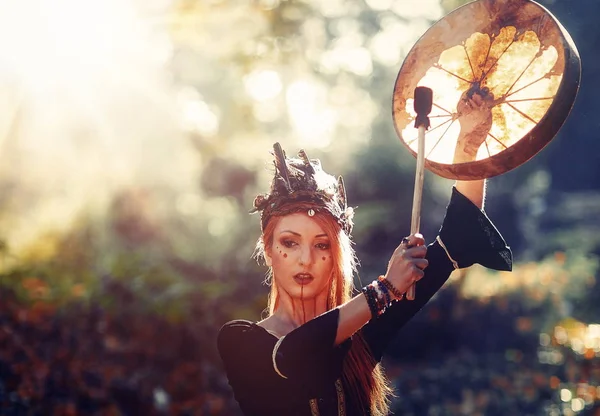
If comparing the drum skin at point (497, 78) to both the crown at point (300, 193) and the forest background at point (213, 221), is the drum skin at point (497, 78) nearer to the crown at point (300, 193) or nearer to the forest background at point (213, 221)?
the crown at point (300, 193)

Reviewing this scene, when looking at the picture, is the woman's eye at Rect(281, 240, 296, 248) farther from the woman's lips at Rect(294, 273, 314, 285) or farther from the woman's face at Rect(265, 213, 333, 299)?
the woman's lips at Rect(294, 273, 314, 285)

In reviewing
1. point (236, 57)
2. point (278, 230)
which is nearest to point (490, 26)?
point (278, 230)

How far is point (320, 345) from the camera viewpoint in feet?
7.57

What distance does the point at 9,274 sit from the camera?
24.2 ft

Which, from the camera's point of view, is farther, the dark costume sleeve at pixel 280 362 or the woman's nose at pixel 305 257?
the woman's nose at pixel 305 257

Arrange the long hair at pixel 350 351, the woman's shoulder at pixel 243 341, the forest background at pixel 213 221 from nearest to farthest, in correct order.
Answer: the woman's shoulder at pixel 243 341 < the long hair at pixel 350 351 < the forest background at pixel 213 221

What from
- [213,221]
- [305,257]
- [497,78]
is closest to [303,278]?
[305,257]

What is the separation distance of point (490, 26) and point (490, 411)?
593 cm

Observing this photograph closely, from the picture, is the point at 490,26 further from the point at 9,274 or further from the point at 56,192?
the point at 56,192

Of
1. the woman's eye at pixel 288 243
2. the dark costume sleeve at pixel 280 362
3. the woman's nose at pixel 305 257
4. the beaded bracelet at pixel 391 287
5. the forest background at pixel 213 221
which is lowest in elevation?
the dark costume sleeve at pixel 280 362

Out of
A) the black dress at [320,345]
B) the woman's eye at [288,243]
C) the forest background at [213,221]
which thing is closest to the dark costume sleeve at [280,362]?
the black dress at [320,345]

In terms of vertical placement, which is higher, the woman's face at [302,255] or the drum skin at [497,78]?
the drum skin at [497,78]

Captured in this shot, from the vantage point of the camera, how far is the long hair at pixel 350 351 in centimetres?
267

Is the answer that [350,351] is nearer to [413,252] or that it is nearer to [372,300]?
[372,300]
